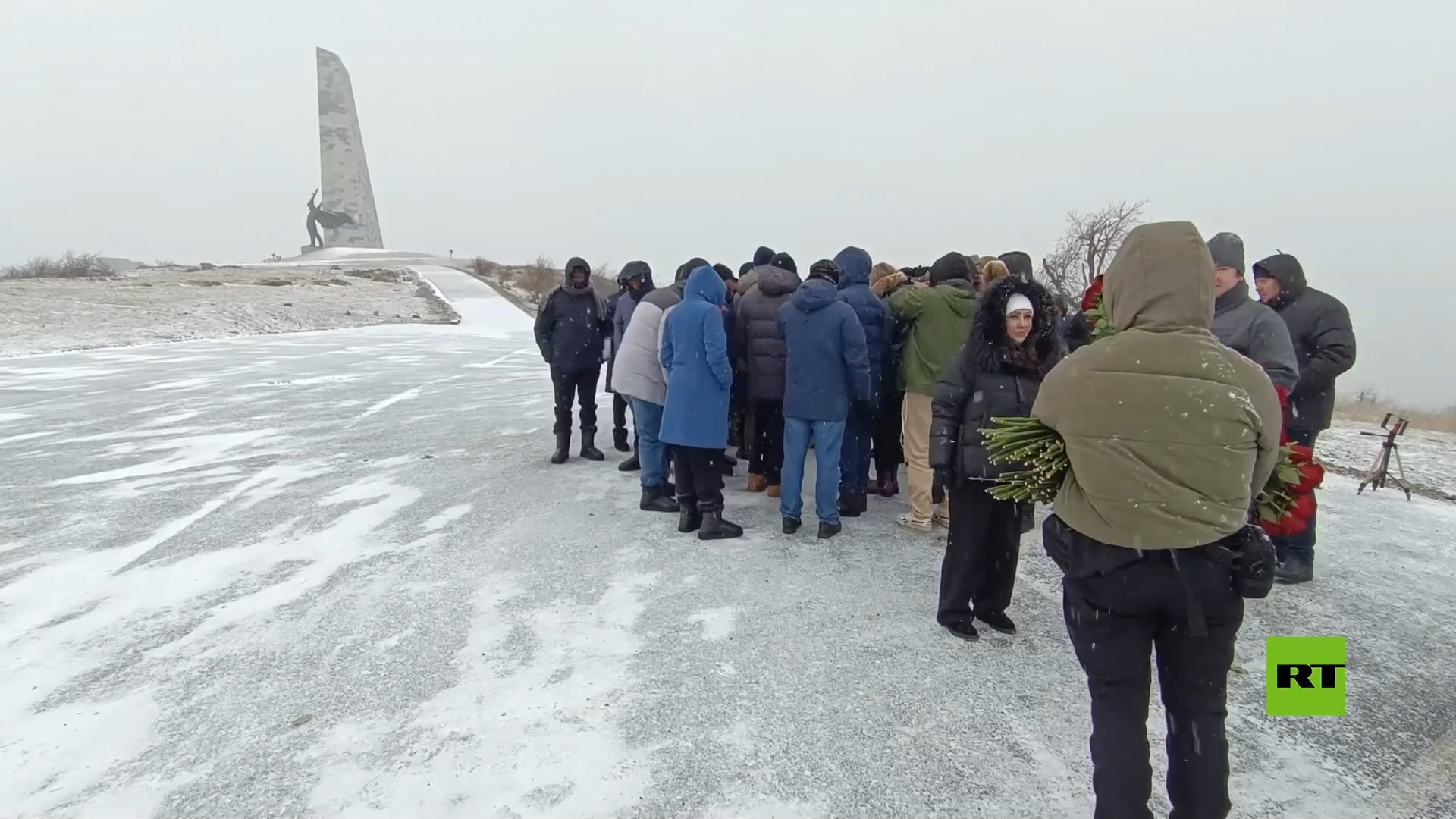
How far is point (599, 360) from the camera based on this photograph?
7109mm

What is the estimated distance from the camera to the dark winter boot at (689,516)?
532cm

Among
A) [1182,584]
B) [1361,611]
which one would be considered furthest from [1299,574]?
[1182,584]

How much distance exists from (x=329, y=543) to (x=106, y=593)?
3.67ft

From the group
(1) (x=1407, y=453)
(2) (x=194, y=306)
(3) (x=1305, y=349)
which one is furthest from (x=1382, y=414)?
(2) (x=194, y=306)

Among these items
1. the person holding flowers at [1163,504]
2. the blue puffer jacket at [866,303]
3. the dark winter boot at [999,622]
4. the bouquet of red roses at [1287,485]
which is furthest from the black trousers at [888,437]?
the person holding flowers at [1163,504]

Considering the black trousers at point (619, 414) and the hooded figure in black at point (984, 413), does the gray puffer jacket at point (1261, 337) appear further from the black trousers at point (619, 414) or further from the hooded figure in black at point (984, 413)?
the black trousers at point (619, 414)

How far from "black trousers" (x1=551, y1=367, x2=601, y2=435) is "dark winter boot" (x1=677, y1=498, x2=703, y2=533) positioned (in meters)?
2.15

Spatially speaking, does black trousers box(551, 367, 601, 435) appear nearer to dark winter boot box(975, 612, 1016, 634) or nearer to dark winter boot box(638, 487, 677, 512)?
dark winter boot box(638, 487, 677, 512)

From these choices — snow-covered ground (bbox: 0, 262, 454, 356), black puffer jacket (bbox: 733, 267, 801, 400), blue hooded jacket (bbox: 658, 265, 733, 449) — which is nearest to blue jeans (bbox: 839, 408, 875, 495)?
black puffer jacket (bbox: 733, 267, 801, 400)

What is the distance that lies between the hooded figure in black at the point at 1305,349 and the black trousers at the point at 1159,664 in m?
3.01

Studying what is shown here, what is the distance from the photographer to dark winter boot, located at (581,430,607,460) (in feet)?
24.0

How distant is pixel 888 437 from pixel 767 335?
4.64 ft

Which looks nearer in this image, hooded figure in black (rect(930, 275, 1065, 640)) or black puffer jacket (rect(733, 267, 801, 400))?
hooded figure in black (rect(930, 275, 1065, 640))

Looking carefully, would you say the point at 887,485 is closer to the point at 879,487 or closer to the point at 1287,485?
the point at 879,487
